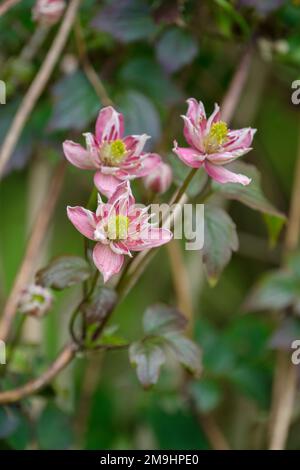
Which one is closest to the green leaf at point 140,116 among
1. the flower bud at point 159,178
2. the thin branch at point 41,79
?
the thin branch at point 41,79

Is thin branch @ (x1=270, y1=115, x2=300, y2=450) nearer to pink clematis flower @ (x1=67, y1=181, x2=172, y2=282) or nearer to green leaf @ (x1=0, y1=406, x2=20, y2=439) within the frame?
green leaf @ (x1=0, y1=406, x2=20, y2=439)

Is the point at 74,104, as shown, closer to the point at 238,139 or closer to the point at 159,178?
the point at 159,178

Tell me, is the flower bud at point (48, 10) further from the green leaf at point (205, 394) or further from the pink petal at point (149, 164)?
the green leaf at point (205, 394)

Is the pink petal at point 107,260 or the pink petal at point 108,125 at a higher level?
the pink petal at point 108,125

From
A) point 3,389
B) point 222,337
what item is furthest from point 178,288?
point 3,389

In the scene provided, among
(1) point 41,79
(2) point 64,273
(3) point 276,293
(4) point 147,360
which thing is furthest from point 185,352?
(1) point 41,79

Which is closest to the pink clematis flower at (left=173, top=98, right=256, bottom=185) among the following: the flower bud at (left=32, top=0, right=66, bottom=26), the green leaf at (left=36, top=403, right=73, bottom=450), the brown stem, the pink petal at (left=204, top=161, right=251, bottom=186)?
the pink petal at (left=204, top=161, right=251, bottom=186)

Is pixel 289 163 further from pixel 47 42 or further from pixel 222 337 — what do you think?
pixel 47 42
